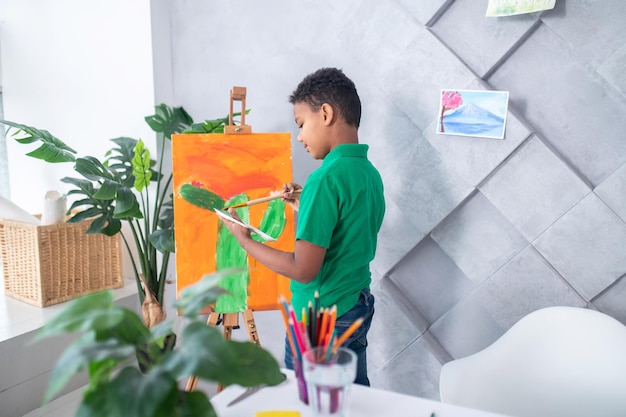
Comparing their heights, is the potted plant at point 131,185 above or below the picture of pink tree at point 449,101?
below

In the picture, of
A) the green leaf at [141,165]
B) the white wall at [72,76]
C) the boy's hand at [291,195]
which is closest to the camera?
the boy's hand at [291,195]

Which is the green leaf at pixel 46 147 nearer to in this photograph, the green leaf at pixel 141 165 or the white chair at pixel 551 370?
the green leaf at pixel 141 165

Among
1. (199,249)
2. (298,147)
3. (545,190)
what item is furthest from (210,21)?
(545,190)

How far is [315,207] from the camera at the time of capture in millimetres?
1178

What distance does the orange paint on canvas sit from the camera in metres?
1.61

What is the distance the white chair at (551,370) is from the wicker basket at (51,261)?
1.54 meters

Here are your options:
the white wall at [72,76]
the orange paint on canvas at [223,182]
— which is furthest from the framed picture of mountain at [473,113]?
the white wall at [72,76]

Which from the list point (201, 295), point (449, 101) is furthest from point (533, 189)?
point (201, 295)

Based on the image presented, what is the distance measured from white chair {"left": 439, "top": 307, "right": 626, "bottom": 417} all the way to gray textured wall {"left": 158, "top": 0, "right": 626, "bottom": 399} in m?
0.23

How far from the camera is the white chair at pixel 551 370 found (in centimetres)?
123

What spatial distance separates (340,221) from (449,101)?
0.65 metres

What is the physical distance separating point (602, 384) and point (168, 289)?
1.74 m

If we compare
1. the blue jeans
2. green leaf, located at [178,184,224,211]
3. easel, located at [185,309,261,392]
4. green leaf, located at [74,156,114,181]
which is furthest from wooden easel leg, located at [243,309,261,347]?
green leaf, located at [74,156,114,181]

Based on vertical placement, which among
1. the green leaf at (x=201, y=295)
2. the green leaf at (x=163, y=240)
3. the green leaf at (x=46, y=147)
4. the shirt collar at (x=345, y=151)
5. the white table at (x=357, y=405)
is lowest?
the white table at (x=357, y=405)
